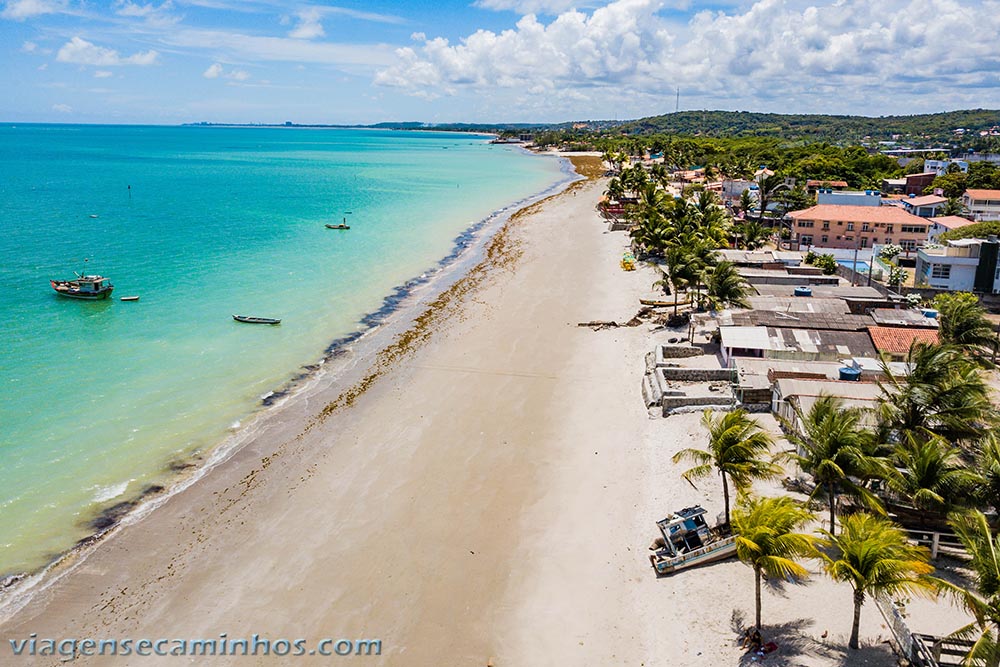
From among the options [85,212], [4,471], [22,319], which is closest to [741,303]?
[4,471]

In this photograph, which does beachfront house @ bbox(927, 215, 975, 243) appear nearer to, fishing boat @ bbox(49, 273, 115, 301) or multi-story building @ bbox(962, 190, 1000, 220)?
multi-story building @ bbox(962, 190, 1000, 220)

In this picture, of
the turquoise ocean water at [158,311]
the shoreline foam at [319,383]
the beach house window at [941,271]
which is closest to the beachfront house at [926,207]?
the beach house window at [941,271]

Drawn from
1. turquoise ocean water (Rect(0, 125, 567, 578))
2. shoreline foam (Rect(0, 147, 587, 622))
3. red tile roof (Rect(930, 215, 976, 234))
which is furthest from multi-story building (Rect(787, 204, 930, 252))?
turquoise ocean water (Rect(0, 125, 567, 578))

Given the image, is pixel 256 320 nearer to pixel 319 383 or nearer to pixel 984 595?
pixel 319 383

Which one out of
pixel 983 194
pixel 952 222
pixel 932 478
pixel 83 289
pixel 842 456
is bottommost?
pixel 83 289

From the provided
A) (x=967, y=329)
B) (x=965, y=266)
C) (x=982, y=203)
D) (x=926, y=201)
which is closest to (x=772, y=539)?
(x=967, y=329)

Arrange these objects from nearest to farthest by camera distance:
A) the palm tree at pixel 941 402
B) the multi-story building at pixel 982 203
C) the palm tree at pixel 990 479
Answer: the palm tree at pixel 990 479, the palm tree at pixel 941 402, the multi-story building at pixel 982 203

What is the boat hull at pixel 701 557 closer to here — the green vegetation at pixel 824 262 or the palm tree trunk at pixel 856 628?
the palm tree trunk at pixel 856 628
